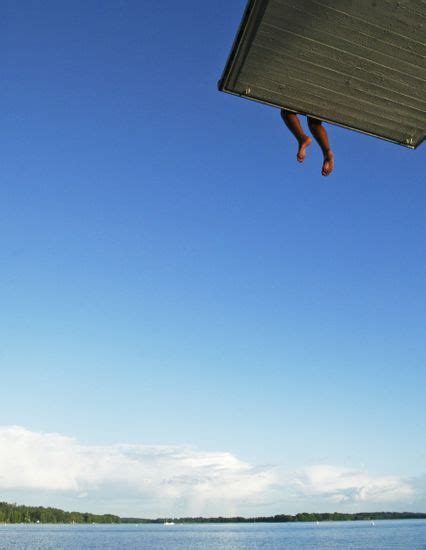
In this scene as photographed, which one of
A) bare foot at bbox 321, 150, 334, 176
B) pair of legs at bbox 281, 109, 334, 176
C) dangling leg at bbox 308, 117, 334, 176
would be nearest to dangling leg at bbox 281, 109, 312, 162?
pair of legs at bbox 281, 109, 334, 176

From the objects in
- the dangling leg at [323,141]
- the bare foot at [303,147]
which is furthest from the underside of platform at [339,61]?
the bare foot at [303,147]

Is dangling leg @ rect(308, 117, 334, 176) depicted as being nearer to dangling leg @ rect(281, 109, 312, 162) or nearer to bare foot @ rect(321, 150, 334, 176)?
bare foot @ rect(321, 150, 334, 176)

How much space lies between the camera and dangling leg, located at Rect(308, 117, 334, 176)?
25.7 feet

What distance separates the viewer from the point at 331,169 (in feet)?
25.9

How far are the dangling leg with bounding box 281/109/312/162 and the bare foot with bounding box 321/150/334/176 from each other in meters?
0.32

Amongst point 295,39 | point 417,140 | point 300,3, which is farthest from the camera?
point 417,140

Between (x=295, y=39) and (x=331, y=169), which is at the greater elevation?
(x=295, y=39)

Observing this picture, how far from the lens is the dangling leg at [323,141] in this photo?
782cm

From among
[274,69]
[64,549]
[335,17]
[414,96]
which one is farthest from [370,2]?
[64,549]

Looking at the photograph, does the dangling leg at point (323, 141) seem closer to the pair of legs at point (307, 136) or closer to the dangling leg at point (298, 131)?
the pair of legs at point (307, 136)

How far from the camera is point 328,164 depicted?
7.88 meters

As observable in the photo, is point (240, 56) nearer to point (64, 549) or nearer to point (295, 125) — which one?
point (295, 125)

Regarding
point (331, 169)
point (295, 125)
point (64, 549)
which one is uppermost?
point (295, 125)

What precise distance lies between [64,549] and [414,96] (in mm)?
115360
